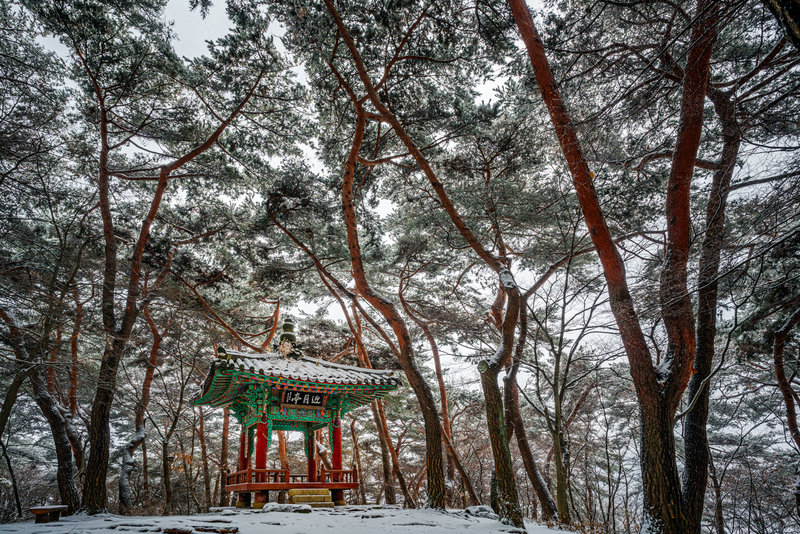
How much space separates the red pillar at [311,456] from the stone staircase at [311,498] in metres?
0.45

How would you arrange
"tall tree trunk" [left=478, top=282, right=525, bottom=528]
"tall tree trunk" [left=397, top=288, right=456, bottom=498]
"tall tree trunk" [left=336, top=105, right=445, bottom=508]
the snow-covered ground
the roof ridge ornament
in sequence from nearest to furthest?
1. the snow-covered ground
2. "tall tree trunk" [left=478, top=282, right=525, bottom=528]
3. "tall tree trunk" [left=336, top=105, right=445, bottom=508]
4. the roof ridge ornament
5. "tall tree trunk" [left=397, top=288, right=456, bottom=498]

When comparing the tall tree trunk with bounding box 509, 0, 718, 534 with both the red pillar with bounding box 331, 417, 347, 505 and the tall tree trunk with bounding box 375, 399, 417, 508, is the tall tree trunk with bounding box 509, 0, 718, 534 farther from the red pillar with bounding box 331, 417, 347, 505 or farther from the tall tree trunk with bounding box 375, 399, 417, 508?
the tall tree trunk with bounding box 375, 399, 417, 508

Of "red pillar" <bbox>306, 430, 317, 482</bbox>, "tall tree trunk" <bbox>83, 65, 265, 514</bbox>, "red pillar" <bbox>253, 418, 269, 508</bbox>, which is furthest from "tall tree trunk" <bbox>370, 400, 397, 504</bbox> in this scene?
"tall tree trunk" <bbox>83, 65, 265, 514</bbox>

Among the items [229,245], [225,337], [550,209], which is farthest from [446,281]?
[225,337]

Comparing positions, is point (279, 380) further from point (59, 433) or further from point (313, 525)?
point (59, 433)

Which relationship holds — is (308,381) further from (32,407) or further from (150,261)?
(32,407)

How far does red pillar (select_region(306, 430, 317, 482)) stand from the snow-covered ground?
189 centimetres

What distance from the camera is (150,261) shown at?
30.4ft

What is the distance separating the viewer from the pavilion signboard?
287 inches

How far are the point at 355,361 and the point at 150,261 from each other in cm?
680

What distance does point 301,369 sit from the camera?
7.41 metres

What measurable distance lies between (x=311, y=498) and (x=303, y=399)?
164cm

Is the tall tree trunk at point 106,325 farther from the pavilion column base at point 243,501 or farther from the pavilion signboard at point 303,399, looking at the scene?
the pavilion signboard at point 303,399

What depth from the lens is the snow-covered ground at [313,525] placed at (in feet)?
13.5
